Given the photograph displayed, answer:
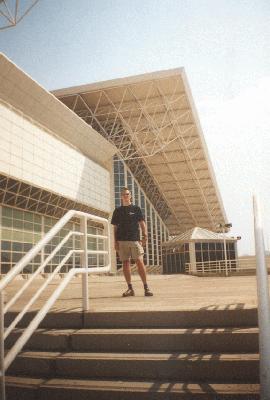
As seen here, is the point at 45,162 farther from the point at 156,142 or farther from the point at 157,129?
the point at 156,142

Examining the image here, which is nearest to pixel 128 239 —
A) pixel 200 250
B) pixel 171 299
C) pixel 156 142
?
pixel 171 299

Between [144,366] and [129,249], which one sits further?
[129,249]

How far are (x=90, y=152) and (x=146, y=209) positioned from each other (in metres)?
13.3

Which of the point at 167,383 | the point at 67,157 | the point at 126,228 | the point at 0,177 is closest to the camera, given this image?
the point at 167,383

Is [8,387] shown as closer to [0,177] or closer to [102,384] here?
[102,384]

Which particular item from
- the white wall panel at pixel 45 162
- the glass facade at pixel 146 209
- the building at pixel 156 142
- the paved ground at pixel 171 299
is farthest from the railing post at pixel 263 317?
the glass facade at pixel 146 209

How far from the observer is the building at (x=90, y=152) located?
59.7 ft

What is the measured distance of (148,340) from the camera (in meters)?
3.33

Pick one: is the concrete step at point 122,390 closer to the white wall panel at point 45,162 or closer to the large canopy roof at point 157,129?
the white wall panel at point 45,162

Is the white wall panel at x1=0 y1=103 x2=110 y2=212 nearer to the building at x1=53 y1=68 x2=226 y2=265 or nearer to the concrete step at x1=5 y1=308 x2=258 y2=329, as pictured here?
the building at x1=53 y1=68 x2=226 y2=265

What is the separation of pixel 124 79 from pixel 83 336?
2332cm

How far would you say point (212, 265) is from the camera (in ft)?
106

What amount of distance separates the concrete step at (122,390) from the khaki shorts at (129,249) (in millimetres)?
2714

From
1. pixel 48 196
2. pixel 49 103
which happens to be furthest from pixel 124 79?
pixel 48 196
